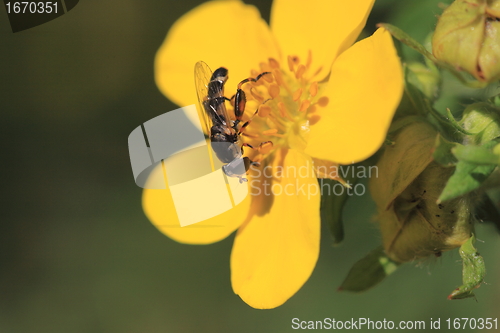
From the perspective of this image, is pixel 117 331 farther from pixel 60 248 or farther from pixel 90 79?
pixel 90 79

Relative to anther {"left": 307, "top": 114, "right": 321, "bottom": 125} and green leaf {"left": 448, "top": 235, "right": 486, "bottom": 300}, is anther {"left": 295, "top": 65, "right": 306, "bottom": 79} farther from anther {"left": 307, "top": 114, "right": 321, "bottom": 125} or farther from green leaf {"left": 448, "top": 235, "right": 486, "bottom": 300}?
green leaf {"left": 448, "top": 235, "right": 486, "bottom": 300}

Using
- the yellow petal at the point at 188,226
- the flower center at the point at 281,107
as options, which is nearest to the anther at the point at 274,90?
the flower center at the point at 281,107

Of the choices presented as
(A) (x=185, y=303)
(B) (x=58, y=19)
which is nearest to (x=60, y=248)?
(A) (x=185, y=303)

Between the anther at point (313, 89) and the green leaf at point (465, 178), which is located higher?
the anther at point (313, 89)

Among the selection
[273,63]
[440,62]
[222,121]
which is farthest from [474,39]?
[222,121]

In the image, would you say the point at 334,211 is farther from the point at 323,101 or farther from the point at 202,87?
the point at 202,87

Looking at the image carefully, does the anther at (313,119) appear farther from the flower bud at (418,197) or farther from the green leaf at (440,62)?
A: the green leaf at (440,62)
